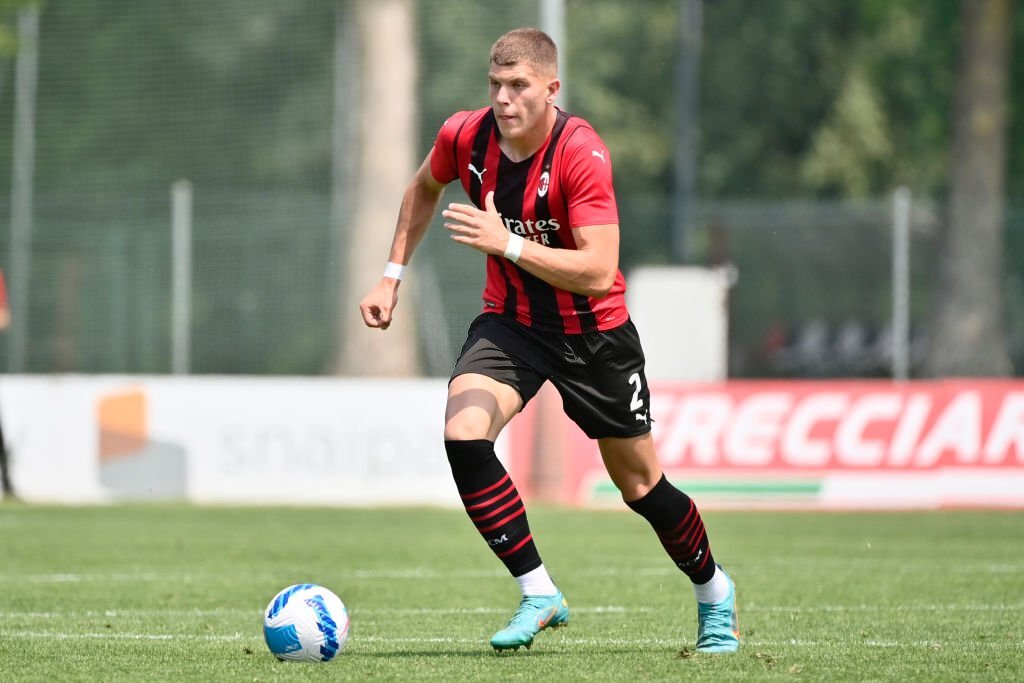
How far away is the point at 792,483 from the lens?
15.6 m

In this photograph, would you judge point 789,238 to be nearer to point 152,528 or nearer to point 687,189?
point 687,189

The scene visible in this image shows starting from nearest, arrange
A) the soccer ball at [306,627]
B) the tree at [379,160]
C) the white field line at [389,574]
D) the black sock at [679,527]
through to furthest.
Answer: the soccer ball at [306,627] < the black sock at [679,527] < the white field line at [389,574] < the tree at [379,160]

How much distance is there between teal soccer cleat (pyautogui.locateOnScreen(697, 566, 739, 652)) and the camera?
21.7ft

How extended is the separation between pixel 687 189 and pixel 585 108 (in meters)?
13.0

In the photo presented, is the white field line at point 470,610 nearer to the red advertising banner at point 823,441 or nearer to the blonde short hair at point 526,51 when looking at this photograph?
the blonde short hair at point 526,51

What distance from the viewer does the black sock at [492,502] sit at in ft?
Result: 20.8

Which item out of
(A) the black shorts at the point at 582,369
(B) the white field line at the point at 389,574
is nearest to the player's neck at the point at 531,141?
(A) the black shorts at the point at 582,369

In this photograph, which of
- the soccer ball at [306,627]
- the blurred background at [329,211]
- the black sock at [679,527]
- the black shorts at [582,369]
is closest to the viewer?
the soccer ball at [306,627]

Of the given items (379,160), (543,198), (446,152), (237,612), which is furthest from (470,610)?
(379,160)

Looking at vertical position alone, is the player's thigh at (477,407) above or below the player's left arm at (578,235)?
below

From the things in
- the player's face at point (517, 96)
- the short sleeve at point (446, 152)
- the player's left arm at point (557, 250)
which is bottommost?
the player's left arm at point (557, 250)

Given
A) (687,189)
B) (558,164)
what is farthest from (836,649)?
(687,189)

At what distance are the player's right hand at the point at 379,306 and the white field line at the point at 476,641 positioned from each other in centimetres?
130

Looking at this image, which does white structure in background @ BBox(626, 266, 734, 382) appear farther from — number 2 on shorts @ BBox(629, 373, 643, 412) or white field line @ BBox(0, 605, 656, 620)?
number 2 on shorts @ BBox(629, 373, 643, 412)
